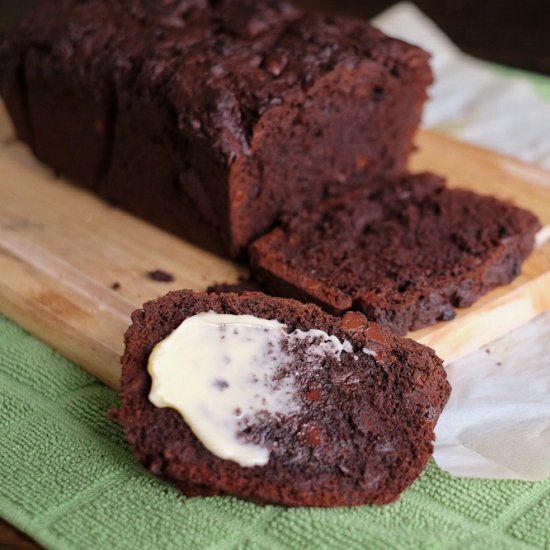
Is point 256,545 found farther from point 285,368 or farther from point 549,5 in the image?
point 549,5

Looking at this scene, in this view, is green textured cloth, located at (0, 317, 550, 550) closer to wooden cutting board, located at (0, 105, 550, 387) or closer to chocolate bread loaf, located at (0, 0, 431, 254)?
wooden cutting board, located at (0, 105, 550, 387)

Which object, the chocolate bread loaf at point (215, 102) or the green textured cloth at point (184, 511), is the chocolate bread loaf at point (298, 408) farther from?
the chocolate bread loaf at point (215, 102)

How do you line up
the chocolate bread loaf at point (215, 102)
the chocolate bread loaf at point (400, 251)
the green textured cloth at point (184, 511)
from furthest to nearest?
1. the chocolate bread loaf at point (215, 102)
2. the chocolate bread loaf at point (400, 251)
3. the green textured cloth at point (184, 511)

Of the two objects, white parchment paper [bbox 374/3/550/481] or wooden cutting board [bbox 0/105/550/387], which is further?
wooden cutting board [bbox 0/105/550/387]

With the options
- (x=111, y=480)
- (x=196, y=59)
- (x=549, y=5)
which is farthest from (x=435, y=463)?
(x=549, y=5)

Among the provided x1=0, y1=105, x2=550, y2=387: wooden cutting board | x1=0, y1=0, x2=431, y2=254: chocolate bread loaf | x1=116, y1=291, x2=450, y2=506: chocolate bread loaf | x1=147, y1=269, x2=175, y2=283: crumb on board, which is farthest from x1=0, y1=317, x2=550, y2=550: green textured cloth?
x1=0, y1=0, x2=431, y2=254: chocolate bread loaf

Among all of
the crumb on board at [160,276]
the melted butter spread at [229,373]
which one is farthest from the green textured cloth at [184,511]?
the crumb on board at [160,276]
